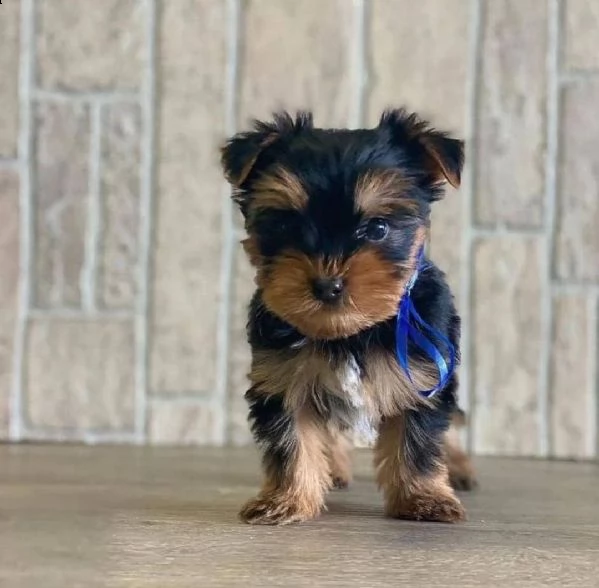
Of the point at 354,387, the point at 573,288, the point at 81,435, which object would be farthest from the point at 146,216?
the point at 573,288

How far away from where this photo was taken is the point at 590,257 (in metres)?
2.68

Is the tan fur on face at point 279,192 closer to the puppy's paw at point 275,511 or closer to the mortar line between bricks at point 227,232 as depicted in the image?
the puppy's paw at point 275,511

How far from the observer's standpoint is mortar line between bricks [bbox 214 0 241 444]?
8.90 ft

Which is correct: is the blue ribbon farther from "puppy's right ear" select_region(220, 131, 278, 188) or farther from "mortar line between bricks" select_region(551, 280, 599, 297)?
"mortar line between bricks" select_region(551, 280, 599, 297)

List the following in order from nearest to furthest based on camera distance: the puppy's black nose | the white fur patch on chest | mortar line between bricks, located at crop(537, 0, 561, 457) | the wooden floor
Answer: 1. the wooden floor
2. the puppy's black nose
3. the white fur patch on chest
4. mortar line between bricks, located at crop(537, 0, 561, 457)

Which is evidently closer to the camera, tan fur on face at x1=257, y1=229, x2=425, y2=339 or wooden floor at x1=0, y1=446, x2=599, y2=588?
wooden floor at x1=0, y1=446, x2=599, y2=588

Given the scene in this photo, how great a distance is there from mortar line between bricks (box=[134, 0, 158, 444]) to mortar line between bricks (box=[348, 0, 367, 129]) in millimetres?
630

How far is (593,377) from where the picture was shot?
2693mm

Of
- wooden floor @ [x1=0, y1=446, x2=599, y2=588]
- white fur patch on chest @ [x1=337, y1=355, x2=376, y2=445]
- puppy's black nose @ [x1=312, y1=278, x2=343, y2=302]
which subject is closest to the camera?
wooden floor @ [x1=0, y1=446, x2=599, y2=588]

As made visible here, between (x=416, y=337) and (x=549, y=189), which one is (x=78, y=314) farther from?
(x=549, y=189)

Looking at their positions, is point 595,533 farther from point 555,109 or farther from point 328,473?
point 555,109

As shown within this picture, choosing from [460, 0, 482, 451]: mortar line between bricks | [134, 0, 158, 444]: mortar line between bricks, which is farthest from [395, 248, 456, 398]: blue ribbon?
[134, 0, 158, 444]: mortar line between bricks

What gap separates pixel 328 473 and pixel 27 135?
60.7 inches

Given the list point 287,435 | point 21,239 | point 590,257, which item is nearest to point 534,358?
point 590,257
